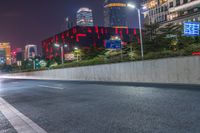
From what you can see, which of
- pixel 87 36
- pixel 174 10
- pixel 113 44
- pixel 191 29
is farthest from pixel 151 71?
pixel 87 36

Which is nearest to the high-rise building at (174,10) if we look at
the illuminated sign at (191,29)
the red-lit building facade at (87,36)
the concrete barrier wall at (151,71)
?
the red-lit building facade at (87,36)

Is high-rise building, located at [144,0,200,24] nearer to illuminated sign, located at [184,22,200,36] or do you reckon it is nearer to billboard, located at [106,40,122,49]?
illuminated sign, located at [184,22,200,36]

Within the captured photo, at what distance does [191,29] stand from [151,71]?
2371 centimetres

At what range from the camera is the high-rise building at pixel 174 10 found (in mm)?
74188

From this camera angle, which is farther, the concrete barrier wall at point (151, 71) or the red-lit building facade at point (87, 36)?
the red-lit building facade at point (87, 36)

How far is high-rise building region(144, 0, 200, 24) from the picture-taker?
7419 cm

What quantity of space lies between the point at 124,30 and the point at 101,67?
11578 cm

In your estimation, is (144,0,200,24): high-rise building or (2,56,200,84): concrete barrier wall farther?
(144,0,200,24): high-rise building

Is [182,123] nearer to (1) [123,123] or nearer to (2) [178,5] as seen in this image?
(1) [123,123]

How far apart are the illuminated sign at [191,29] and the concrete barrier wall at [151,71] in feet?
55.7

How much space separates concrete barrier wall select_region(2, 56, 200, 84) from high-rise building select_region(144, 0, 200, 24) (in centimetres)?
4602

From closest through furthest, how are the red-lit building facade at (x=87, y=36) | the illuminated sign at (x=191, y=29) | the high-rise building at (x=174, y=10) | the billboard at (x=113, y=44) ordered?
the billboard at (x=113, y=44) → the illuminated sign at (x=191, y=29) → the high-rise building at (x=174, y=10) → the red-lit building facade at (x=87, y=36)

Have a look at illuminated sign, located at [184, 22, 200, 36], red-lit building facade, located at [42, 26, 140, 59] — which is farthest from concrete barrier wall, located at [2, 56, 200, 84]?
red-lit building facade, located at [42, 26, 140, 59]

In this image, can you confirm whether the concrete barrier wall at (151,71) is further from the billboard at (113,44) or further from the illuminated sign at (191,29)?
the illuminated sign at (191,29)
